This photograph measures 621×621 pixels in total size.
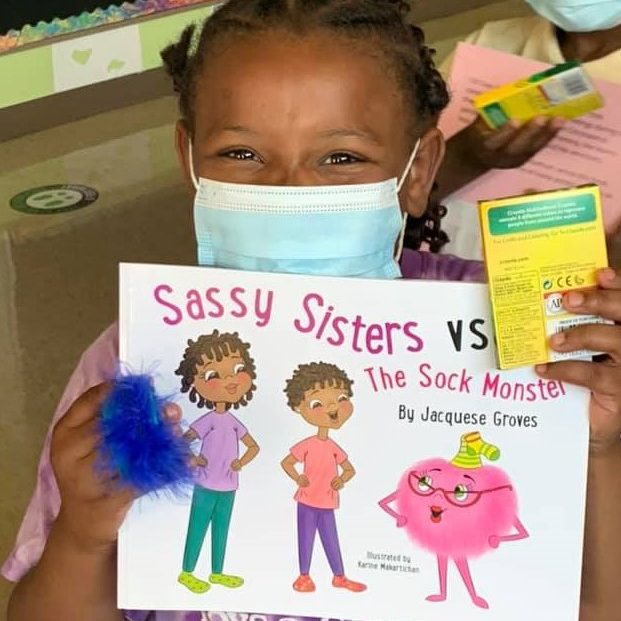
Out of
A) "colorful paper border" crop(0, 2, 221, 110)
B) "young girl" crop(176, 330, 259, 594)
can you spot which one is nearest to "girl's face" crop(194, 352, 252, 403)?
"young girl" crop(176, 330, 259, 594)

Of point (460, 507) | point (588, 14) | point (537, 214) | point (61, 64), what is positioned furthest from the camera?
point (61, 64)

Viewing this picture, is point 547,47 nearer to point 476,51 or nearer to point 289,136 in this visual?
point 476,51

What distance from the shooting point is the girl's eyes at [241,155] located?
33.7 inches

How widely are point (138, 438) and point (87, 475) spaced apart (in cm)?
6

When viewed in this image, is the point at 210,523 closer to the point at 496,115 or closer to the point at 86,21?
the point at 496,115

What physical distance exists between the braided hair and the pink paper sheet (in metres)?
0.27

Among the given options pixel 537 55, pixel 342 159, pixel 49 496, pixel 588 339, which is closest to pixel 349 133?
pixel 342 159

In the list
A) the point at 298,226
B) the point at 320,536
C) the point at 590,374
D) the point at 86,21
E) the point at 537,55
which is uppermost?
the point at 86,21

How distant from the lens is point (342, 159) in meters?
0.87

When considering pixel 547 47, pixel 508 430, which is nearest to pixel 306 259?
pixel 508 430

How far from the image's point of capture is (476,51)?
129cm

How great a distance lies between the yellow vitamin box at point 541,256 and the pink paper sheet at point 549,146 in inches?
20.0

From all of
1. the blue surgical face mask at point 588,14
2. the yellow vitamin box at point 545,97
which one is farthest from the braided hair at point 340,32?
the blue surgical face mask at point 588,14

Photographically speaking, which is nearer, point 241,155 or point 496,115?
point 241,155
